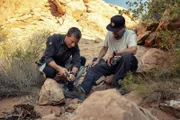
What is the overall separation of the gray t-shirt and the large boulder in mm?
3109

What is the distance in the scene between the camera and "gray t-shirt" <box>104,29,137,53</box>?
502 cm

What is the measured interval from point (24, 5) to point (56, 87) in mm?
11050

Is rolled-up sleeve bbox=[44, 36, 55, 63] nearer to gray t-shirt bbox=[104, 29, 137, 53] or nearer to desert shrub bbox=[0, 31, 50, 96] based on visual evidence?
desert shrub bbox=[0, 31, 50, 96]

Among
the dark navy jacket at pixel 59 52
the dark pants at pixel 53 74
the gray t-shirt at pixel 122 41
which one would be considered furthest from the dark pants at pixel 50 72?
the gray t-shirt at pixel 122 41

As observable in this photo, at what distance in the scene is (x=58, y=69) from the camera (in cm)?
489

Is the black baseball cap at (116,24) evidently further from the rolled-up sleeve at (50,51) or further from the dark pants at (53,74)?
the dark pants at (53,74)

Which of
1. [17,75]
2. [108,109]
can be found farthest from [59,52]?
[108,109]

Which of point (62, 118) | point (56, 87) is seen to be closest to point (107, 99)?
point (62, 118)

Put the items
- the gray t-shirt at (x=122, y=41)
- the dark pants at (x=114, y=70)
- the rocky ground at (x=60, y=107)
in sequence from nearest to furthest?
the rocky ground at (x=60, y=107), the dark pants at (x=114, y=70), the gray t-shirt at (x=122, y=41)

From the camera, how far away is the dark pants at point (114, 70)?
4914mm

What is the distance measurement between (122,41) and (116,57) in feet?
1.00

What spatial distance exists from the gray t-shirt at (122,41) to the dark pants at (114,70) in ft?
0.82

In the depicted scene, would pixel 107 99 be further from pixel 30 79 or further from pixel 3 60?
pixel 3 60

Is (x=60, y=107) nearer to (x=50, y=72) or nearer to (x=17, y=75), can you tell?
(x=50, y=72)
